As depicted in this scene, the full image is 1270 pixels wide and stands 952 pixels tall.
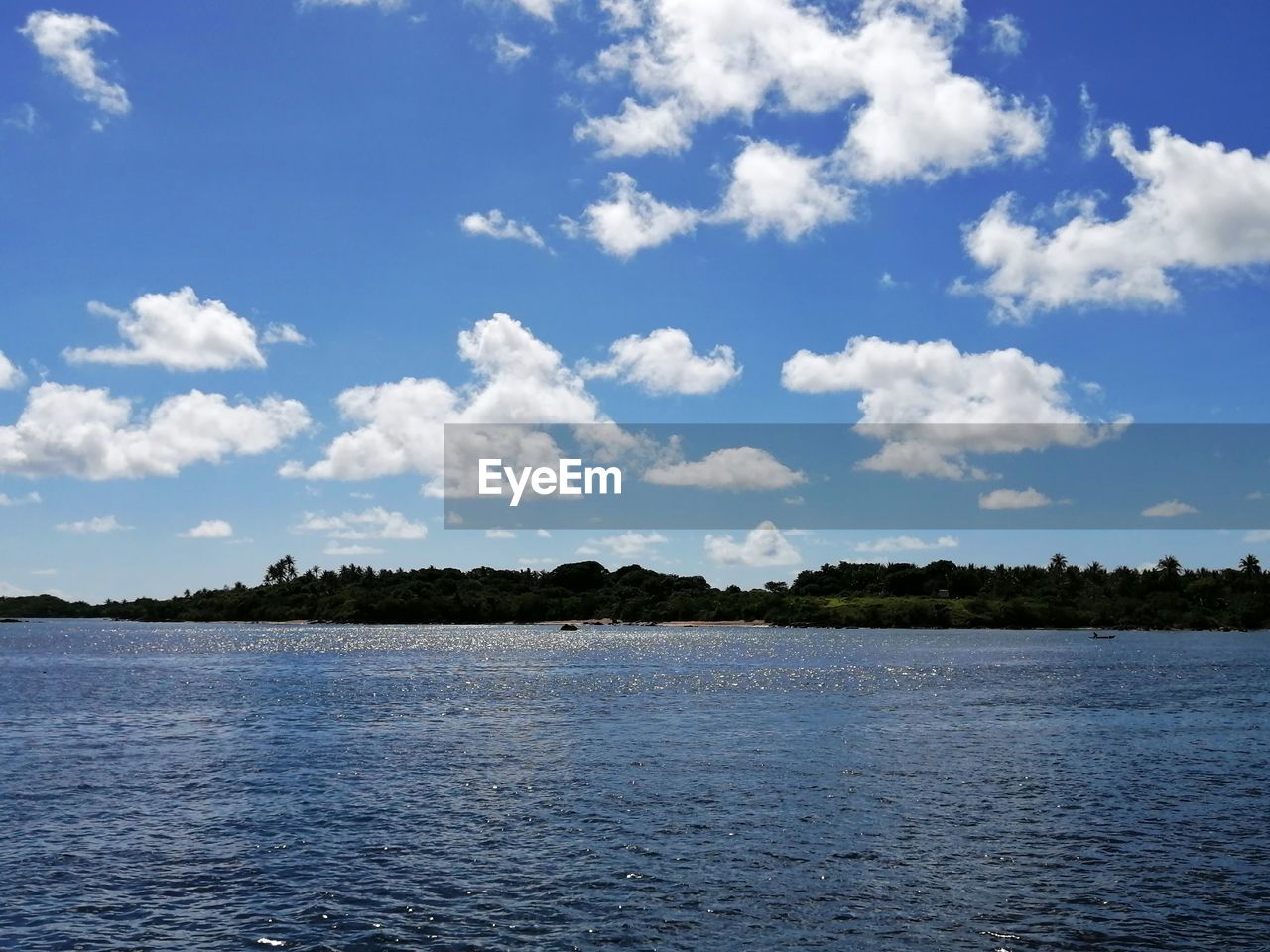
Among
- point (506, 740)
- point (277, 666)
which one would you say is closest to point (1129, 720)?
point (506, 740)

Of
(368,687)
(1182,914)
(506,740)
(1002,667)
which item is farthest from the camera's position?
(1002,667)

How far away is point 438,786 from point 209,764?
652 inches

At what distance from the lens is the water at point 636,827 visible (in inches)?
1193

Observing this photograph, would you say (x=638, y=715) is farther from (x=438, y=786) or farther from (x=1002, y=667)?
(x=1002, y=667)

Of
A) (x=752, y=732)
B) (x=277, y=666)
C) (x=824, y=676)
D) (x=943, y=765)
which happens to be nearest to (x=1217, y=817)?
(x=943, y=765)

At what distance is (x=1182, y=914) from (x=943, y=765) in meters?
28.4

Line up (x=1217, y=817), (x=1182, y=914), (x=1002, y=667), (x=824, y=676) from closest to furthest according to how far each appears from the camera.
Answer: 1. (x=1182, y=914)
2. (x=1217, y=817)
3. (x=824, y=676)
4. (x=1002, y=667)

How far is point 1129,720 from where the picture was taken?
274 feet

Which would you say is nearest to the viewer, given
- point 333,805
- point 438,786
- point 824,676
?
point 333,805

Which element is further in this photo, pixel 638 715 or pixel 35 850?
pixel 638 715

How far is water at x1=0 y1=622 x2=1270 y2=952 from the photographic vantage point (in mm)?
30297

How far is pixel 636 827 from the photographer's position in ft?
141

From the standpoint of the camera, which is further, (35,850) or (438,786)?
(438,786)

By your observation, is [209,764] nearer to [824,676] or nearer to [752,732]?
[752,732]
